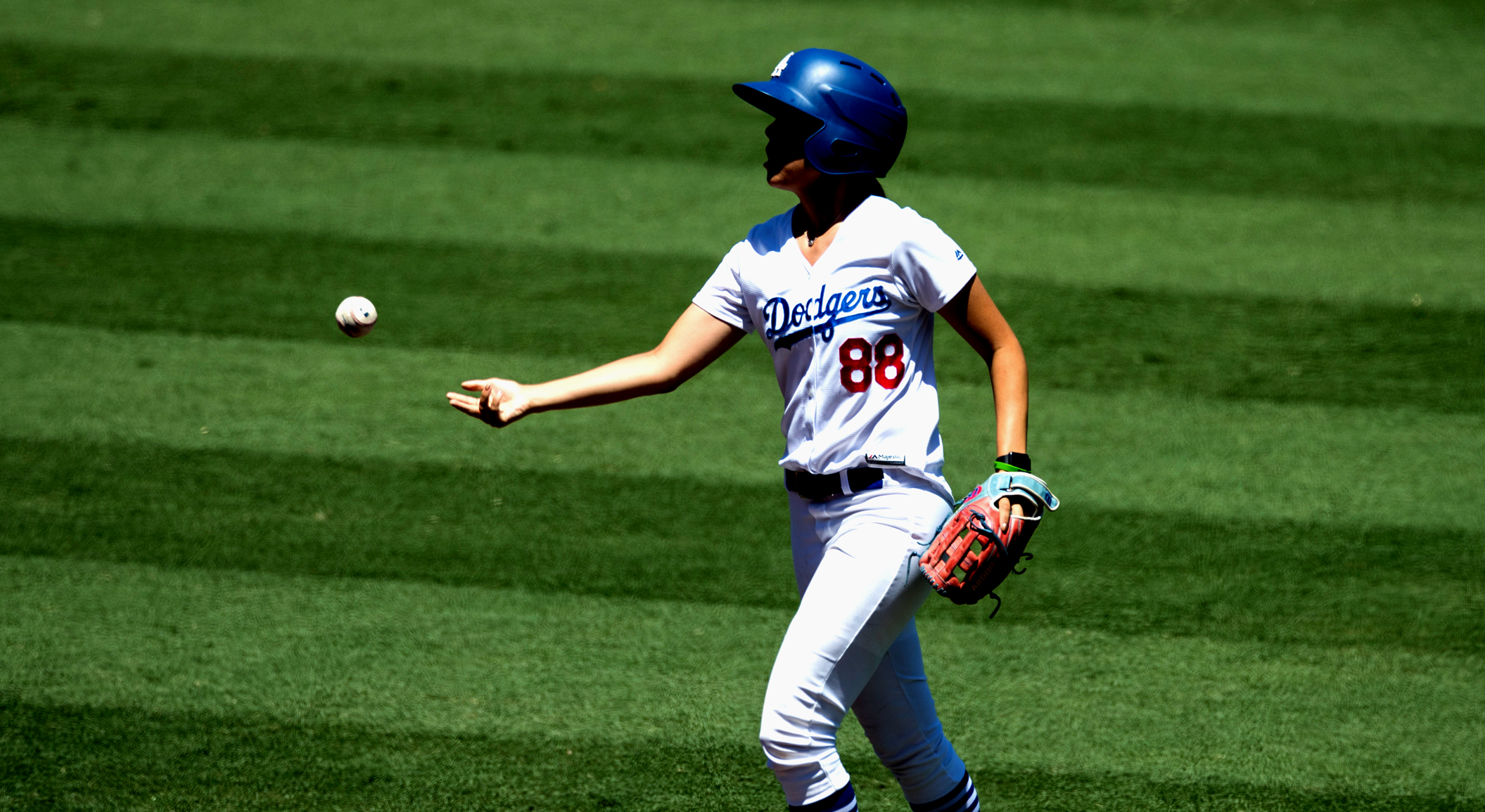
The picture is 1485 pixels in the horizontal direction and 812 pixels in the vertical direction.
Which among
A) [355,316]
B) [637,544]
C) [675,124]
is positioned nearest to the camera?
[355,316]

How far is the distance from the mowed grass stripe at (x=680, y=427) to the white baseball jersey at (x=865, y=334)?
2.49 metres

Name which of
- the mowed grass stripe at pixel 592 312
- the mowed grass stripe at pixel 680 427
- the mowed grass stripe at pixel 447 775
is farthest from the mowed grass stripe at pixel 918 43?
the mowed grass stripe at pixel 447 775

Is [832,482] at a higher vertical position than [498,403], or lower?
lower

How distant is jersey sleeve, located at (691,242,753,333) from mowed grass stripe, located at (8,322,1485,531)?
237cm

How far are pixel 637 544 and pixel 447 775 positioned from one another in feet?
4.73

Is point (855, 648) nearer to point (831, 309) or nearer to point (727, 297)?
point (831, 309)

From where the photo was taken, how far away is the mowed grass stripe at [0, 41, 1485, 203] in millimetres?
7988

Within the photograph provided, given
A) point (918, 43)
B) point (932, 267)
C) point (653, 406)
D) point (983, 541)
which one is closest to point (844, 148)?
point (932, 267)

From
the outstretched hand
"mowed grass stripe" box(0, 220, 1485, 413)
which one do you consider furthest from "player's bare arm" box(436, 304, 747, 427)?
"mowed grass stripe" box(0, 220, 1485, 413)

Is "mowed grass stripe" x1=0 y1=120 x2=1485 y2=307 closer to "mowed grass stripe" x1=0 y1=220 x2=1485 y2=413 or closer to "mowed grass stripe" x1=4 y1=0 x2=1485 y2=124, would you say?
"mowed grass stripe" x1=0 y1=220 x2=1485 y2=413

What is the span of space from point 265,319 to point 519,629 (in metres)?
2.81

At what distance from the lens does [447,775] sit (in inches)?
158

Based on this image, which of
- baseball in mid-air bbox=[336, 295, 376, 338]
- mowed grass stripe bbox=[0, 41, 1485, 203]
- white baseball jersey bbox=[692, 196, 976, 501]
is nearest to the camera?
white baseball jersey bbox=[692, 196, 976, 501]

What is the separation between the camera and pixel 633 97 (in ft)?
28.6
